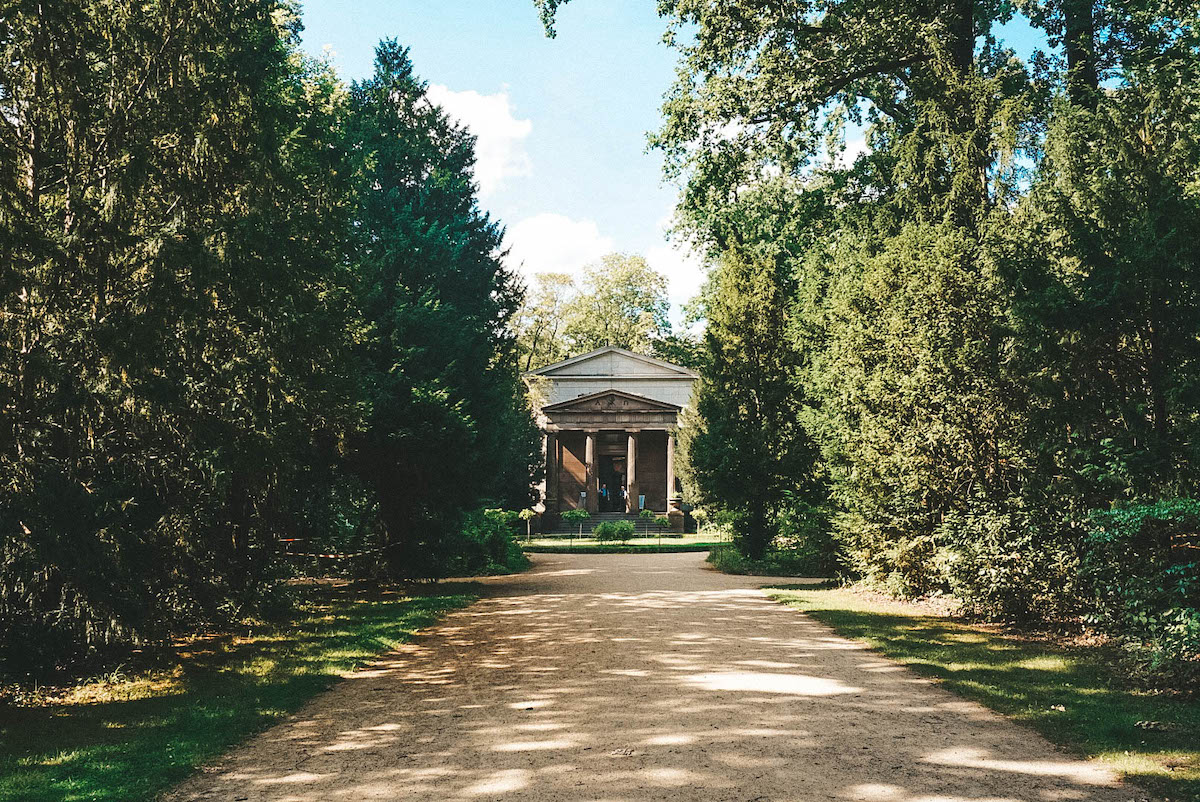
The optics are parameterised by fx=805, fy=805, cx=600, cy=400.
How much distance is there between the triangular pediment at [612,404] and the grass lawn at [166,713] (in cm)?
3179

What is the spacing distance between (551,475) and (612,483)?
7144 millimetres

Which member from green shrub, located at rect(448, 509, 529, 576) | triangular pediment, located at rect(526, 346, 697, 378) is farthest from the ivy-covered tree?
triangular pediment, located at rect(526, 346, 697, 378)

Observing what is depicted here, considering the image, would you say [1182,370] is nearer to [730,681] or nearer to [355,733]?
[730,681]

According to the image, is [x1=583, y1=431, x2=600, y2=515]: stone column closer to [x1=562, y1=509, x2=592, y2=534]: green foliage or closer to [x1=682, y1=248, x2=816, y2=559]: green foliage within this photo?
[x1=562, y1=509, x2=592, y2=534]: green foliage

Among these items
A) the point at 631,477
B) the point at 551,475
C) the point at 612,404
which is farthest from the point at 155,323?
the point at 631,477

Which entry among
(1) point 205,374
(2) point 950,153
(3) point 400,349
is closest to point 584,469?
(3) point 400,349

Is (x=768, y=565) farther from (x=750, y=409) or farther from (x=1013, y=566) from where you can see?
(x=1013, y=566)

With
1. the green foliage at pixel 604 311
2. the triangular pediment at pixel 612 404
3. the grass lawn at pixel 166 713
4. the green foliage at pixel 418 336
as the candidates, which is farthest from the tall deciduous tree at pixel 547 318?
the grass lawn at pixel 166 713

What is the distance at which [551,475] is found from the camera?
136 ft

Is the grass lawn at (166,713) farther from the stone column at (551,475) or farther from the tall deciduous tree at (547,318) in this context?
the tall deciduous tree at (547,318)

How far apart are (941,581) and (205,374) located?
1019 cm

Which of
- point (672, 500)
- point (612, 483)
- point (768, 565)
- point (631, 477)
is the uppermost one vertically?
point (631, 477)

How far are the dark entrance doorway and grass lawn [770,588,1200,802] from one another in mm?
35485

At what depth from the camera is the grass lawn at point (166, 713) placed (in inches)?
197
